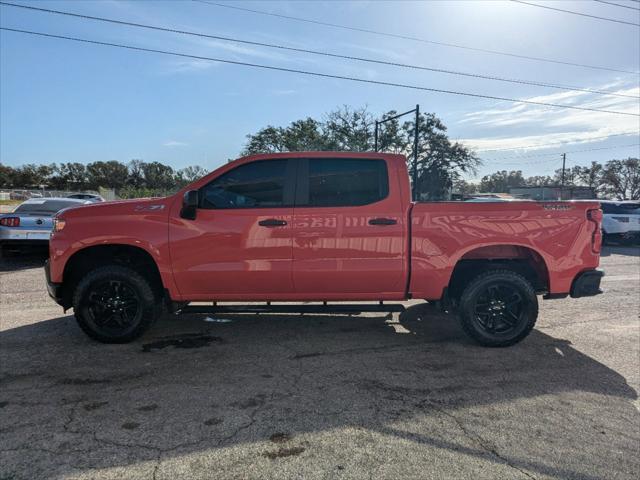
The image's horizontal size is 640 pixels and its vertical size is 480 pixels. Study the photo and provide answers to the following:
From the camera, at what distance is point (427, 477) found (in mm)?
2643

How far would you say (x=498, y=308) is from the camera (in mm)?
4953

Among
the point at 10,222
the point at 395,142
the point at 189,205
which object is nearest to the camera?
the point at 189,205

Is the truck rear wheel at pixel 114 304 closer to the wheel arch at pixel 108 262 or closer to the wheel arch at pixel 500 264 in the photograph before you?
the wheel arch at pixel 108 262

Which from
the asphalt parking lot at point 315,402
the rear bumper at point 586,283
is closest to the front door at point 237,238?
the asphalt parking lot at point 315,402

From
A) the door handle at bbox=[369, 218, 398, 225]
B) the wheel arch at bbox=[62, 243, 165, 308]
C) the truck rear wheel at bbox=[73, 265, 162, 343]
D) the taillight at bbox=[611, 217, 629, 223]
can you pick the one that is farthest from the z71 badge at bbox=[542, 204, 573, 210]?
the taillight at bbox=[611, 217, 629, 223]

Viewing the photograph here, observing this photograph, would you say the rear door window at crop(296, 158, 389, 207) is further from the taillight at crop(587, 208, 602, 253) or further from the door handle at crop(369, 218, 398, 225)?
the taillight at crop(587, 208, 602, 253)

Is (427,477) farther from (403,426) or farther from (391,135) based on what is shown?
(391,135)

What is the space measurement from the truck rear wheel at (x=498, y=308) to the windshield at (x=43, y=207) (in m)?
8.85

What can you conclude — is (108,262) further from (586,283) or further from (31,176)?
(31,176)

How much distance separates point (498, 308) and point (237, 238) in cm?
291

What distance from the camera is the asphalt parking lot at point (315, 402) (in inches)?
109

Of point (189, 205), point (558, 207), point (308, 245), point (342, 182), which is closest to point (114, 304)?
point (189, 205)

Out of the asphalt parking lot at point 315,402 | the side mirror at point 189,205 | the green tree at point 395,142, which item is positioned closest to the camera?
the asphalt parking lot at point 315,402

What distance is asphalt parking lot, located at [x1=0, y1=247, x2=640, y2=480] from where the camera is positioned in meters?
2.78
